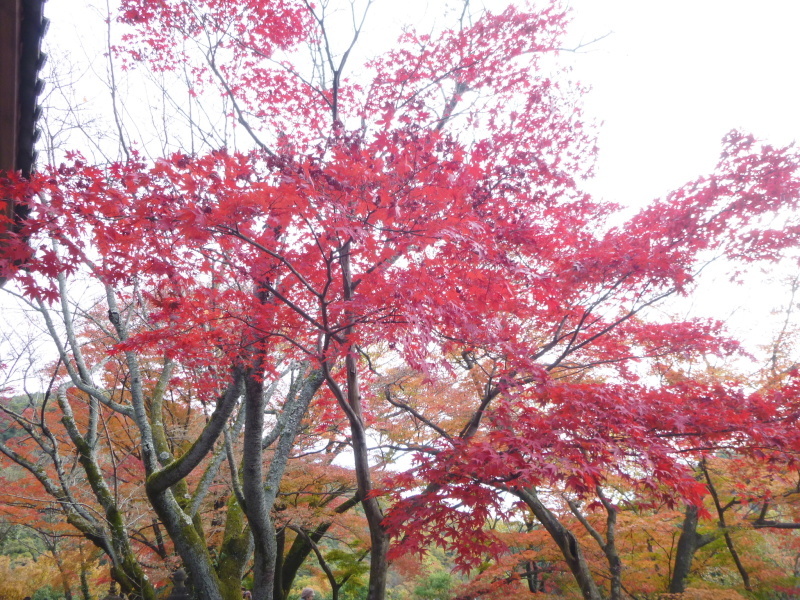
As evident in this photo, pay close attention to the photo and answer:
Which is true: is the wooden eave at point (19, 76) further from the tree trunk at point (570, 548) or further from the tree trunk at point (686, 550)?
the tree trunk at point (686, 550)

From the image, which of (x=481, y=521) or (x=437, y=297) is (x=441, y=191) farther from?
(x=481, y=521)

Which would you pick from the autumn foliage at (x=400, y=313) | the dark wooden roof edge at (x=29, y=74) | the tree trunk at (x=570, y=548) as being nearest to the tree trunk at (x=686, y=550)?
the autumn foliage at (x=400, y=313)

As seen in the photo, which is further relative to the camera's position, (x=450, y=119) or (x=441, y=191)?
(x=450, y=119)

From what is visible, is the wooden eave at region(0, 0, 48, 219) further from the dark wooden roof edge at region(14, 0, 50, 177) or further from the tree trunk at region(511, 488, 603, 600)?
the tree trunk at region(511, 488, 603, 600)

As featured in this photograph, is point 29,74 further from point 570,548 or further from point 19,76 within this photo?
point 570,548

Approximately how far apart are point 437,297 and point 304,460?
7.28 m

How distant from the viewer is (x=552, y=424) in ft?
14.5

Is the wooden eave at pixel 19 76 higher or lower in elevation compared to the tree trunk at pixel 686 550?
higher

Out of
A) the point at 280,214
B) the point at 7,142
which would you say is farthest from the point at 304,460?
the point at 7,142

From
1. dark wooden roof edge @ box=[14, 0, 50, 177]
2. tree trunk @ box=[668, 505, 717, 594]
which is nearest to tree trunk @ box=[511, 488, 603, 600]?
tree trunk @ box=[668, 505, 717, 594]

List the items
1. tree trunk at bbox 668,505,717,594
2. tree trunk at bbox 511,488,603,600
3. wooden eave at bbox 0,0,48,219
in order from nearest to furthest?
wooden eave at bbox 0,0,48,219 < tree trunk at bbox 511,488,603,600 < tree trunk at bbox 668,505,717,594

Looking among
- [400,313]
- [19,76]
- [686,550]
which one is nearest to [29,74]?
[19,76]

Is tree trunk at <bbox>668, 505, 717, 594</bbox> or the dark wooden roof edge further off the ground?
the dark wooden roof edge

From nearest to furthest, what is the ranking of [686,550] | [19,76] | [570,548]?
[19,76] < [570,548] < [686,550]
